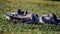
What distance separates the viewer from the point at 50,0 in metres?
14.9

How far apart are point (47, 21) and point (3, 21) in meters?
1.62

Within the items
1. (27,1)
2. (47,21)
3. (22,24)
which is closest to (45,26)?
(47,21)

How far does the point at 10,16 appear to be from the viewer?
792cm

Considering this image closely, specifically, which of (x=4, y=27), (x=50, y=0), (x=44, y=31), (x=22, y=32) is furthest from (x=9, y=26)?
(x=50, y=0)

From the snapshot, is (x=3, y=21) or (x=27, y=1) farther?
(x=27, y=1)

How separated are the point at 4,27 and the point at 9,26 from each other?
175 mm

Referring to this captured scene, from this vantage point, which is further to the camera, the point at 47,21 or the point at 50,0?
the point at 50,0

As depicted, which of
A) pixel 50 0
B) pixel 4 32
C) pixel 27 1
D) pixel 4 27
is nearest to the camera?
pixel 4 32

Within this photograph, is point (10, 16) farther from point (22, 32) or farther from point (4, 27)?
point (22, 32)

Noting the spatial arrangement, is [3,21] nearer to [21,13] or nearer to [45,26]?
[21,13]

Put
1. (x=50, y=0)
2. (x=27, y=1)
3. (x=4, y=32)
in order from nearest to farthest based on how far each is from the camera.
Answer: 1. (x=4, y=32)
2. (x=27, y=1)
3. (x=50, y=0)

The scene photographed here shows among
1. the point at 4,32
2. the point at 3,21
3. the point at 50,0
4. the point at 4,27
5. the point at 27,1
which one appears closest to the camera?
the point at 4,32

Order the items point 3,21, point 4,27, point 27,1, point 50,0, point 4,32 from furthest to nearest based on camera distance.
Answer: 1. point 50,0
2. point 27,1
3. point 3,21
4. point 4,27
5. point 4,32

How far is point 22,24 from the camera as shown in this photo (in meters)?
7.73
